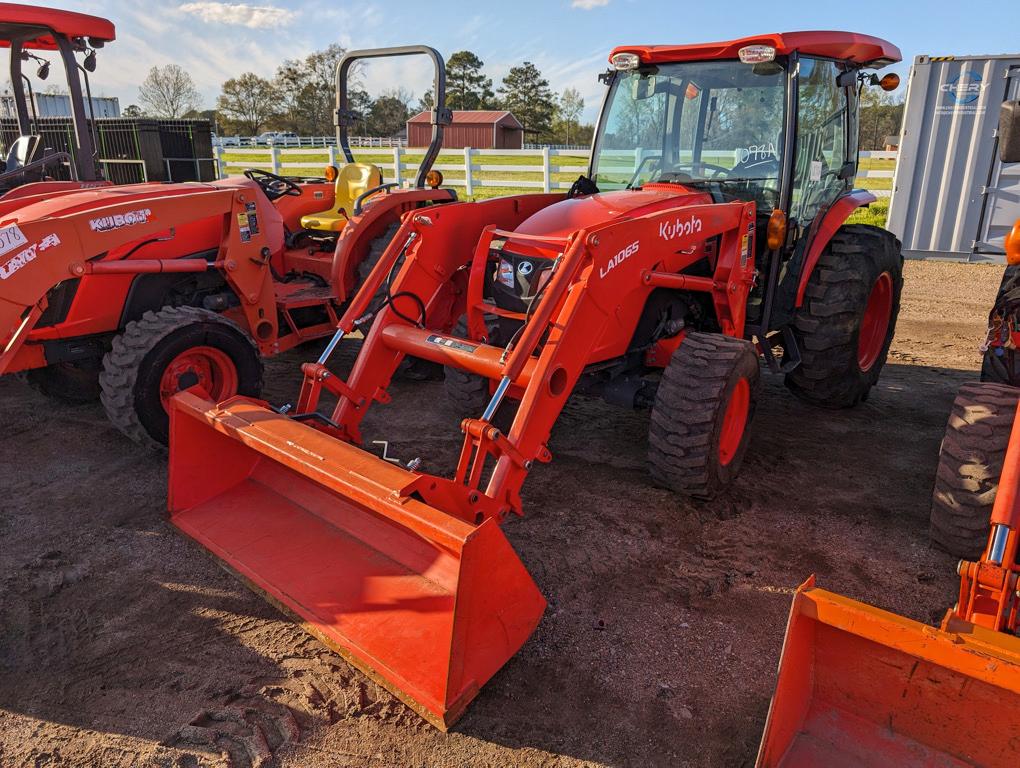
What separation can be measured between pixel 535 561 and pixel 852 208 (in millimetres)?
3351

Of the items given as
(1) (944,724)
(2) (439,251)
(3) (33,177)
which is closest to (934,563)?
(1) (944,724)

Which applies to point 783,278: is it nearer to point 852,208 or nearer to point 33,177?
point 852,208

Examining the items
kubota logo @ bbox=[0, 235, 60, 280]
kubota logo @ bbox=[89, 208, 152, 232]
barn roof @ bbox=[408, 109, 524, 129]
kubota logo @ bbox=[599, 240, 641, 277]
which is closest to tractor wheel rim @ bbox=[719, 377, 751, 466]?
kubota logo @ bbox=[599, 240, 641, 277]

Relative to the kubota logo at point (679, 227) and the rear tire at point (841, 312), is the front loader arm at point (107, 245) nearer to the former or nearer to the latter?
the kubota logo at point (679, 227)

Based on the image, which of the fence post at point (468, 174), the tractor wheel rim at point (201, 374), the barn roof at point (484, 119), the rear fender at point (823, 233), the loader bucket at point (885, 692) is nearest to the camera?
the loader bucket at point (885, 692)

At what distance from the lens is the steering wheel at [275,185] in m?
6.25

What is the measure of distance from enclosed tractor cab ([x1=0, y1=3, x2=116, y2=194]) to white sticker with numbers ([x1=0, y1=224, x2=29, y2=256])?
203 cm

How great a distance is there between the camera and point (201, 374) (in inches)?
179

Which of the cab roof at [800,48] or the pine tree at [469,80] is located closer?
the cab roof at [800,48]

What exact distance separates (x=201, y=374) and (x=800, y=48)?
3.90 m

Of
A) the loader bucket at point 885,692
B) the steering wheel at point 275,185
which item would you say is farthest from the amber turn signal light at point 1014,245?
the steering wheel at point 275,185

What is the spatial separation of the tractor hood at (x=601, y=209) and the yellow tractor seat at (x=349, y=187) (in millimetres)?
2996

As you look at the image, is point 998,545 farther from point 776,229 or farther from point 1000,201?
point 1000,201

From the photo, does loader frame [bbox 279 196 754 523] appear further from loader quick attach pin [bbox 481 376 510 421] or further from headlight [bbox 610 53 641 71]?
headlight [bbox 610 53 641 71]
